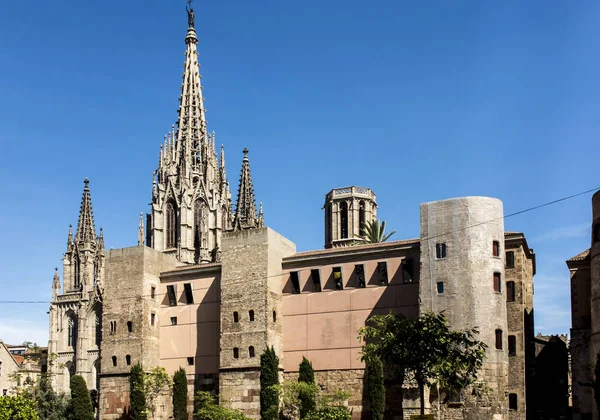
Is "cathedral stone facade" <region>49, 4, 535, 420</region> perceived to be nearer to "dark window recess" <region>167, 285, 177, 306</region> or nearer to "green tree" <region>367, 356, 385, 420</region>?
"dark window recess" <region>167, 285, 177, 306</region>

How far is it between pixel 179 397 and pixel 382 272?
53.3 feet

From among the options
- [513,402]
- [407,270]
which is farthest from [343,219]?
[513,402]

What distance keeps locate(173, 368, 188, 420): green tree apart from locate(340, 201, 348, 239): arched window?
43786mm

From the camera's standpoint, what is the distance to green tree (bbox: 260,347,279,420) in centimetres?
5344

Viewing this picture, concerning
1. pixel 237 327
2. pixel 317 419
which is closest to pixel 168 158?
pixel 237 327

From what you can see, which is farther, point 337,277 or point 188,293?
point 188,293

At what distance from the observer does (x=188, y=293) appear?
61.6 m

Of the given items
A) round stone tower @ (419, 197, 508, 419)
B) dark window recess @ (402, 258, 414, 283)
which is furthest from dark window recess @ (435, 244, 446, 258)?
dark window recess @ (402, 258, 414, 283)

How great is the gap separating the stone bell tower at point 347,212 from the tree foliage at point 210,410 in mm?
43375

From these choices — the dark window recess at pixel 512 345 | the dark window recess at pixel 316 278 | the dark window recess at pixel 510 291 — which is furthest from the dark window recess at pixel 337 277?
the dark window recess at pixel 512 345

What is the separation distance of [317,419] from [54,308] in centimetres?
6962

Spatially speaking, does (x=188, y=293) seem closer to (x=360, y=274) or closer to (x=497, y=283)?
(x=360, y=274)

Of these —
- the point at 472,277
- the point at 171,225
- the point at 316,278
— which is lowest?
the point at 472,277

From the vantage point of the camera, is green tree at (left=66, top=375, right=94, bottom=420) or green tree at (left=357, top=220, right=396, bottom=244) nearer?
green tree at (left=66, top=375, right=94, bottom=420)
